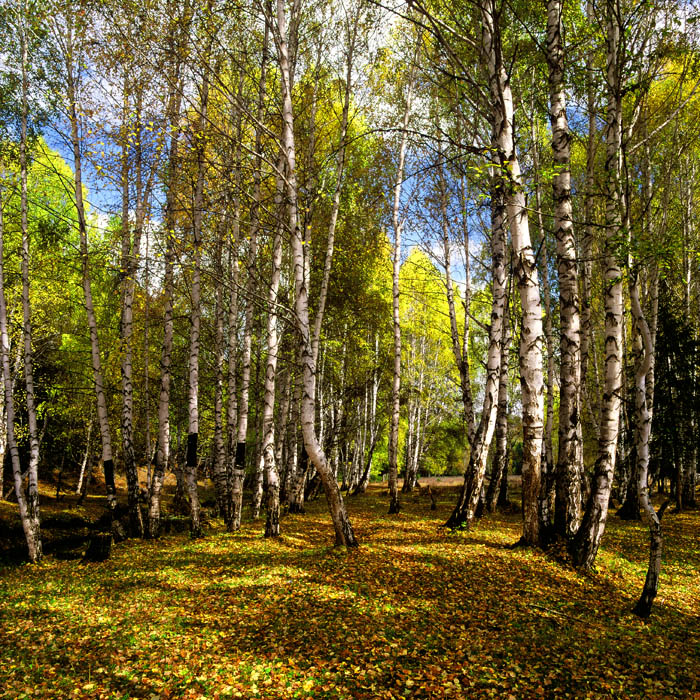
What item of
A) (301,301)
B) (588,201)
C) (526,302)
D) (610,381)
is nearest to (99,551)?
(301,301)

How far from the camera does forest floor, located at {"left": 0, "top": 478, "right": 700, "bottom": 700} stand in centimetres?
438

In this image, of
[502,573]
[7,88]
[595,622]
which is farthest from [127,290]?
[595,622]

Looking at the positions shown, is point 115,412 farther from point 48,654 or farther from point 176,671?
point 176,671

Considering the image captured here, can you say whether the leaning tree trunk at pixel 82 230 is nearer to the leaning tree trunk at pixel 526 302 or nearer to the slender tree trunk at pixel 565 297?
the leaning tree trunk at pixel 526 302

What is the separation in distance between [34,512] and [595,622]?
10.9 metres

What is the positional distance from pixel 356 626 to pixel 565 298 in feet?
19.6

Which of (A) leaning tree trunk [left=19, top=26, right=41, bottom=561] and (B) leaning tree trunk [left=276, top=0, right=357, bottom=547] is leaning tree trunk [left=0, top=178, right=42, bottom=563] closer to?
(A) leaning tree trunk [left=19, top=26, right=41, bottom=561]

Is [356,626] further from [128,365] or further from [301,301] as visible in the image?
[128,365]

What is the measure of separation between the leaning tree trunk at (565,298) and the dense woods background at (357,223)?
4 centimetres

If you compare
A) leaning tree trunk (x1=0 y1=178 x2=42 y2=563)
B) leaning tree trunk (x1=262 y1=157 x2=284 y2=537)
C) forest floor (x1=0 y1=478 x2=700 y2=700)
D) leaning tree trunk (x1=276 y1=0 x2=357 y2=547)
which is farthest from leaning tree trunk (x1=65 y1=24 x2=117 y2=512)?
leaning tree trunk (x1=276 y1=0 x2=357 y2=547)

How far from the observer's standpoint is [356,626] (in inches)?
215

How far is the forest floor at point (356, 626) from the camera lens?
4.38 m

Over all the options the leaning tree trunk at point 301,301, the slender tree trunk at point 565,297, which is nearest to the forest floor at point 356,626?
the slender tree trunk at point 565,297

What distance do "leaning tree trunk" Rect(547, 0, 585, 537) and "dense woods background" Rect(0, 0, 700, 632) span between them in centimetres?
4
